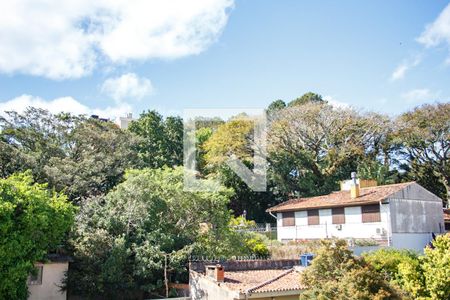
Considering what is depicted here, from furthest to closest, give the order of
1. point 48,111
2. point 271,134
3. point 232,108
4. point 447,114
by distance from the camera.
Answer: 1. point 271,134
2. point 447,114
3. point 48,111
4. point 232,108

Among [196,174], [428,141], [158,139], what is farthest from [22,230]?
[428,141]

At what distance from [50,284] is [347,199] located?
61.1ft

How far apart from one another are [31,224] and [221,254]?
9.07 metres

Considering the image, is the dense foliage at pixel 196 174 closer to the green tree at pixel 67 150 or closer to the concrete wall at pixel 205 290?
the green tree at pixel 67 150

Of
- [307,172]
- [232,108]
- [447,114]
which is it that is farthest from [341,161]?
[232,108]

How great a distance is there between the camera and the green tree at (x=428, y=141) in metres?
36.5

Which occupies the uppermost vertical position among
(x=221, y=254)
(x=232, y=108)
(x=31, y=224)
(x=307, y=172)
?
(x=232, y=108)

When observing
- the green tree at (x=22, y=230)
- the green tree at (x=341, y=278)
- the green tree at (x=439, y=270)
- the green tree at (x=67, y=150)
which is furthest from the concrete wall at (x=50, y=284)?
the green tree at (x=439, y=270)

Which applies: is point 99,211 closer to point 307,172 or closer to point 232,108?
point 232,108

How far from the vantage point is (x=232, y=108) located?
29.0m

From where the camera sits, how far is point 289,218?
31219 mm

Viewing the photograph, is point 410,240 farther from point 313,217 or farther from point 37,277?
point 37,277

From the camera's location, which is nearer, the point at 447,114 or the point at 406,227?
the point at 406,227

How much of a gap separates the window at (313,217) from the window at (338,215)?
1282mm
